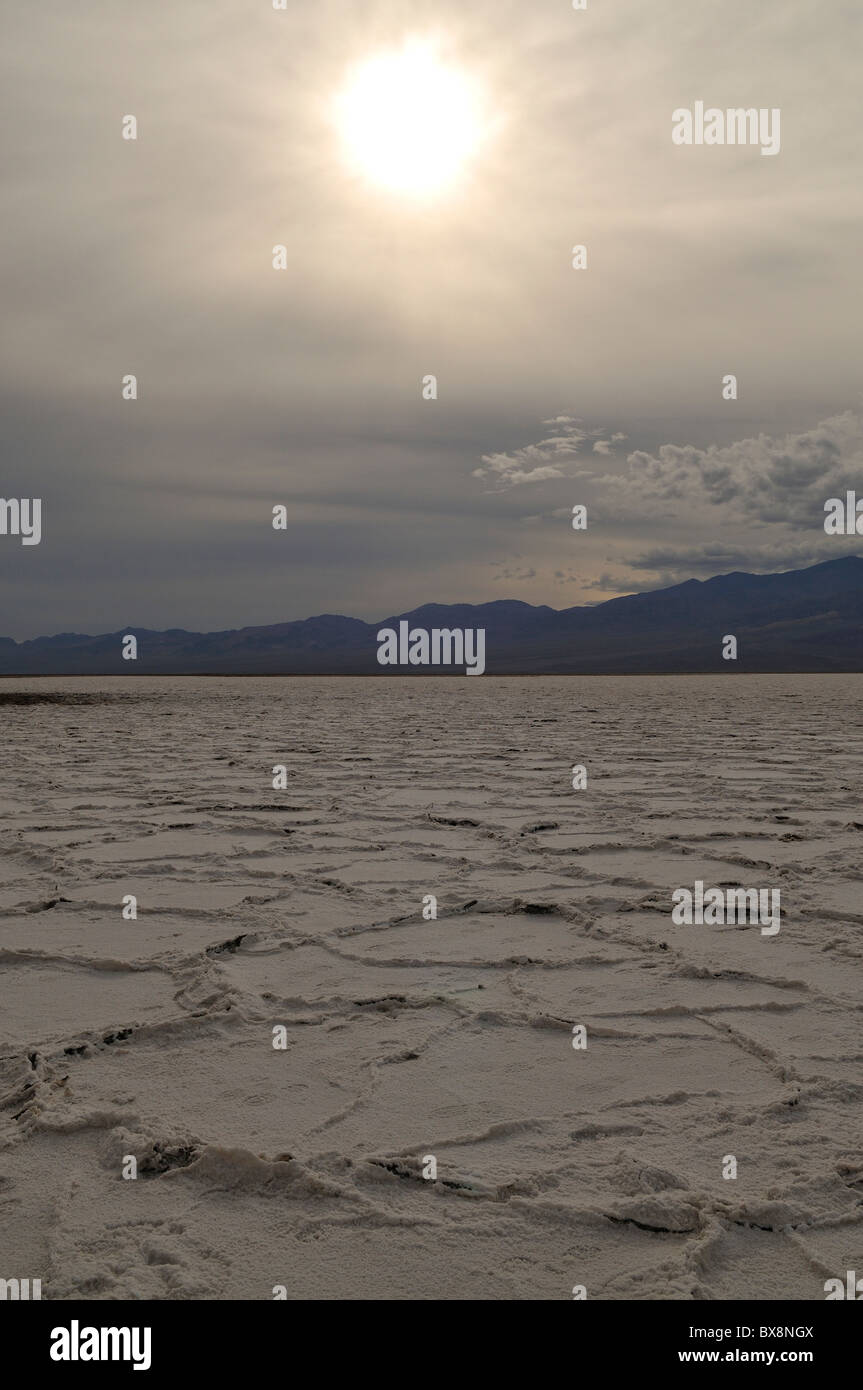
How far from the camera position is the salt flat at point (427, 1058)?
1531 mm

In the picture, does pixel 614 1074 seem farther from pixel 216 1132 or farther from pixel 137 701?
pixel 137 701

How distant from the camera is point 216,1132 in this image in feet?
6.14

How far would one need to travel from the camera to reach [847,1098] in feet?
6.61

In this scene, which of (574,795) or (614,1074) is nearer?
(614,1074)

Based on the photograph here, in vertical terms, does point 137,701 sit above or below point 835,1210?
above

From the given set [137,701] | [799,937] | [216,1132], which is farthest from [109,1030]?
[137,701]

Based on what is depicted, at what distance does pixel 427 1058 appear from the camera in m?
Result: 2.25

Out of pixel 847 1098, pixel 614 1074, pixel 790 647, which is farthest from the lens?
pixel 790 647

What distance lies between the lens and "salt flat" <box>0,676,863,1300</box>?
1.53m

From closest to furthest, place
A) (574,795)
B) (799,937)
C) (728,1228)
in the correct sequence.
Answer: (728,1228) < (799,937) < (574,795)
